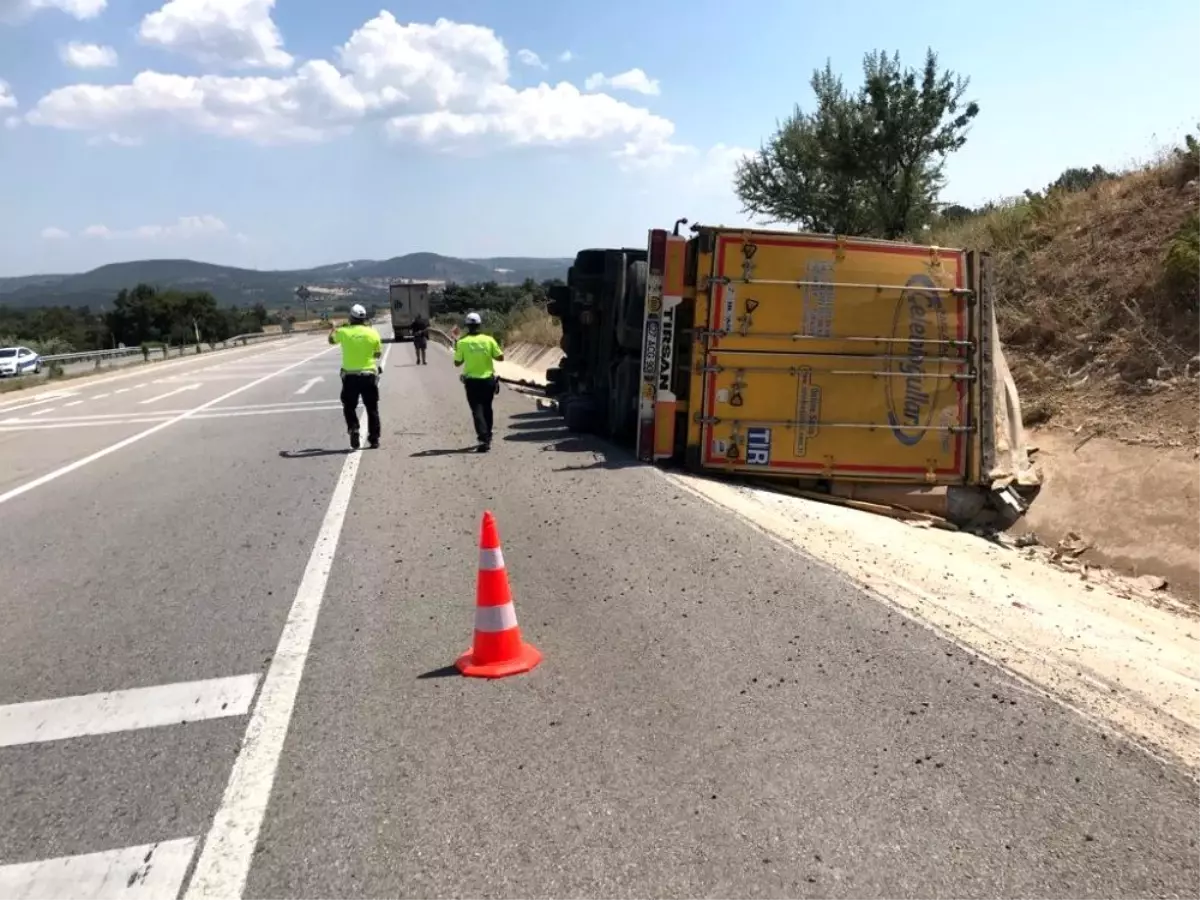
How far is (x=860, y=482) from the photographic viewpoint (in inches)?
372

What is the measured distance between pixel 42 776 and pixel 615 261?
393 inches

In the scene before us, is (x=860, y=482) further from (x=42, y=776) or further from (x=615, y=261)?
(x=42, y=776)

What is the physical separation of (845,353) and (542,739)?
21.5 ft

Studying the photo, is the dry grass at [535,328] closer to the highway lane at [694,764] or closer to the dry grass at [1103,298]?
the dry grass at [1103,298]

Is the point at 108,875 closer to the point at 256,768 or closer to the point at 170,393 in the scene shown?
the point at 256,768

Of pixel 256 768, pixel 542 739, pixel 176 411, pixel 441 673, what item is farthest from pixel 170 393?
pixel 542 739

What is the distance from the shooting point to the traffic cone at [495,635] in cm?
447

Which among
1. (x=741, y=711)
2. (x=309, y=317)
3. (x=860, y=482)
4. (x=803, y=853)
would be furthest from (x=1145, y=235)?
(x=309, y=317)

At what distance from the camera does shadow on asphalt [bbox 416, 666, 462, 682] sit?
4.43 m

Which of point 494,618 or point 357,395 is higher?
point 357,395

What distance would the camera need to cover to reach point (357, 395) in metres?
11.8

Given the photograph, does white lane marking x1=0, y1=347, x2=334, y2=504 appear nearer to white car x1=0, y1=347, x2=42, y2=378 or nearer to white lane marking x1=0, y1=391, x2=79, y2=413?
white lane marking x1=0, y1=391, x2=79, y2=413

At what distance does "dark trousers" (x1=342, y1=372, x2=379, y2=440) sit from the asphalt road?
4552mm

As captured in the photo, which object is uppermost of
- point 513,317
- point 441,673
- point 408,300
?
point 408,300
